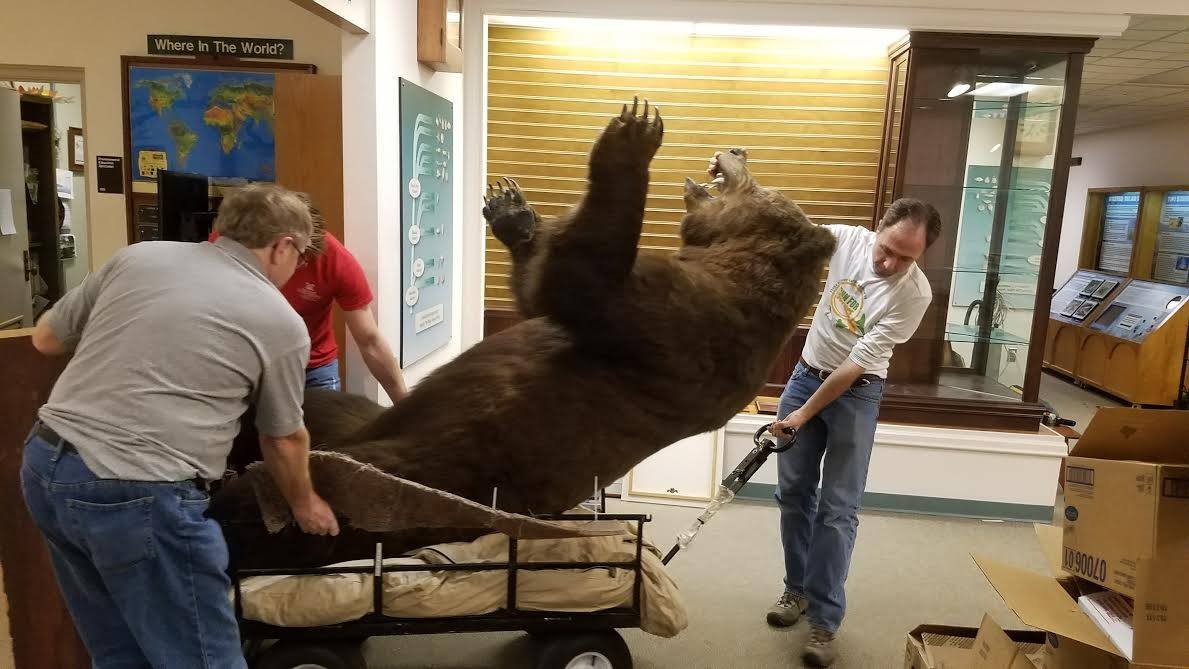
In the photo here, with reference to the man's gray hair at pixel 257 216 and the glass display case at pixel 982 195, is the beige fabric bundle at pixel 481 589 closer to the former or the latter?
the man's gray hair at pixel 257 216

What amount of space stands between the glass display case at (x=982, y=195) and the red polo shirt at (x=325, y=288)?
290cm

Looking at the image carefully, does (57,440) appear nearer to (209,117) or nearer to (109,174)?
(209,117)

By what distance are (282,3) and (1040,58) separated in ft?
12.6

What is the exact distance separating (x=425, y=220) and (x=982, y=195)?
3076 mm

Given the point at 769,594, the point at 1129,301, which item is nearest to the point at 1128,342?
the point at 1129,301

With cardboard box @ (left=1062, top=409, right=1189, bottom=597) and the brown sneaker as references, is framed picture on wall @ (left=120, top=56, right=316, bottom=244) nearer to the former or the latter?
the brown sneaker

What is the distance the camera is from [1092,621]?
1861 mm

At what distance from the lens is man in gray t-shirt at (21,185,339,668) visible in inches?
58.6

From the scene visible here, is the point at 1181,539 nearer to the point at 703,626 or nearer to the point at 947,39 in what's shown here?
the point at 703,626

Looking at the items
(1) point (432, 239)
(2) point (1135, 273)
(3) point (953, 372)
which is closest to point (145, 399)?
(1) point (432, 239)

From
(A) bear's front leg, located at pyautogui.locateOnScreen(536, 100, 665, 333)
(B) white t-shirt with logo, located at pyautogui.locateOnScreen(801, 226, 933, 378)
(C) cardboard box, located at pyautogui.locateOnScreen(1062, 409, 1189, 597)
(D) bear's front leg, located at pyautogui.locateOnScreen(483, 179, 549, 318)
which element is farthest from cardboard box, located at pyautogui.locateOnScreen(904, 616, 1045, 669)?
(D) bear's front leg, located at pyautogui.locateOnScreen(483, 179, 549, 318)

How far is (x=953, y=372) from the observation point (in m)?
4.50

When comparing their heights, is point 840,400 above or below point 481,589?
above

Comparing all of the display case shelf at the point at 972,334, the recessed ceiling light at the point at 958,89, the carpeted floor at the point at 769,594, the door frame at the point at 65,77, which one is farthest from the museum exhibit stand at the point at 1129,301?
the door frame at the point at 65,77
